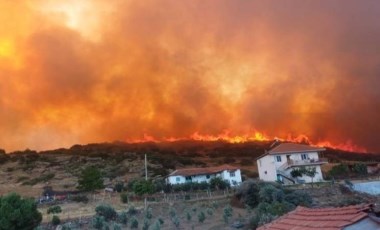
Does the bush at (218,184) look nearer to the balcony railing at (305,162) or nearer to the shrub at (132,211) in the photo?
the balcony railing at (305,162)

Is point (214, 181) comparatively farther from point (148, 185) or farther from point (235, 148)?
point (235, 148)

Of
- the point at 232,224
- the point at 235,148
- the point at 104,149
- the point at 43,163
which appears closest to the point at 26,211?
the point at 232,224

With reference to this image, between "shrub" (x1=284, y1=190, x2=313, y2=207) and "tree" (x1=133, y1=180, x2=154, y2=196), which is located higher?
"tree" (x1=133, y1=180, x2=154, y2=196)

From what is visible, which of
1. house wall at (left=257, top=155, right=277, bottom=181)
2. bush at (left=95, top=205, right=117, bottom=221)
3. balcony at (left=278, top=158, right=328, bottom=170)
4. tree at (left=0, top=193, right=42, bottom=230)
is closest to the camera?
tree at (left=0, top=193, right=42, bottom=230)

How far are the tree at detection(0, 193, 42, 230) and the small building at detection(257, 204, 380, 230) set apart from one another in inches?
1184

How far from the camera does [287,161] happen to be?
72750 millimetres

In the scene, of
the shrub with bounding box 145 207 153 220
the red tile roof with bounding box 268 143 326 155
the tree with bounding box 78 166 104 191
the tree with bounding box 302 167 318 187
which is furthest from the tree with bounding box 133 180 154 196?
the tree with bounding box 302 167 318 187

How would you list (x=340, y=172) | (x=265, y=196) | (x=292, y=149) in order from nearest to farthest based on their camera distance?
(x=265, y=196), (x=340, y=172), (x=292, y=149)

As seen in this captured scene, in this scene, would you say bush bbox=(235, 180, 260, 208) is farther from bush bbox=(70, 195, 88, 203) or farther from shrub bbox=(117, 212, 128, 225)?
bush bbox=(70, 195, 88, 203)

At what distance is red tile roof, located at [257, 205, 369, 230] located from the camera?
904cm

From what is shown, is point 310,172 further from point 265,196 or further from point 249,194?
point 265,196

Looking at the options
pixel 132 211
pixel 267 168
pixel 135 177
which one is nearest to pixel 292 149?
pixel 267 168

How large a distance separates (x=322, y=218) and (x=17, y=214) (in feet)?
104

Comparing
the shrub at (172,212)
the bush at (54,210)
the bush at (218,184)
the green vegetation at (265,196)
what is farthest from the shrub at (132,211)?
the bush at (218,184)
